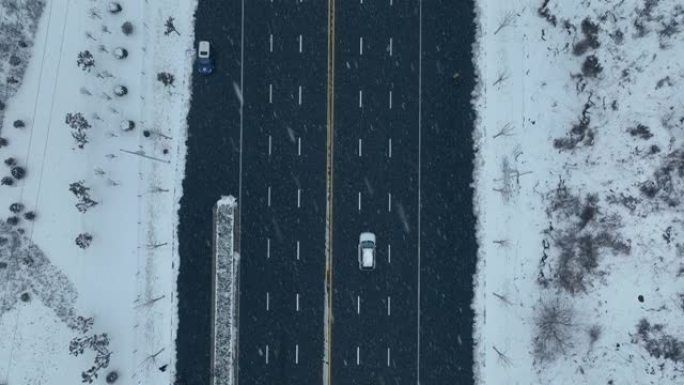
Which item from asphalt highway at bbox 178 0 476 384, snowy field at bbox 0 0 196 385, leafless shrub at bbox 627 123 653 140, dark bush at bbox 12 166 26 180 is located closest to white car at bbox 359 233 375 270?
asphalt highway at bbox 178 0 476 384

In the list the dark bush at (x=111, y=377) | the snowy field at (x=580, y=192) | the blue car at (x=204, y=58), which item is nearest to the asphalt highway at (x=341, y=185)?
the blue car at (x=204, y=58)

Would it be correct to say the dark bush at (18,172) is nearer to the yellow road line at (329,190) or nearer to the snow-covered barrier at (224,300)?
the snow-covered barrier at (224,300)

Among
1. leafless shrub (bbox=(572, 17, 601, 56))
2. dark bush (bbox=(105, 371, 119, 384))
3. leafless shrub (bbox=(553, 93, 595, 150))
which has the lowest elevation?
dark bush (bbox=(105, 371, 119, 384))

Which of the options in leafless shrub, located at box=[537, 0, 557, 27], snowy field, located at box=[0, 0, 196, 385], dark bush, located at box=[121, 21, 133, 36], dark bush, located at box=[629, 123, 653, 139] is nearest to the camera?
dark bush, located at box=[629, 123, 653, 139]

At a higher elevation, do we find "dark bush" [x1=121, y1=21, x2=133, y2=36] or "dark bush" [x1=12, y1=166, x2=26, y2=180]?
"dark bush" [x1=121, y1=21, x2=133, y2=36]

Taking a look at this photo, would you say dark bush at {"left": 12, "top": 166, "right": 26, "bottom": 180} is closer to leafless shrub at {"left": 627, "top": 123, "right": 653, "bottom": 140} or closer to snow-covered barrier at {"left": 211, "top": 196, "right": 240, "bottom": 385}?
snow-covered barrier at {"left": 211, "top": 196, "right": 240, "bottom": 385}

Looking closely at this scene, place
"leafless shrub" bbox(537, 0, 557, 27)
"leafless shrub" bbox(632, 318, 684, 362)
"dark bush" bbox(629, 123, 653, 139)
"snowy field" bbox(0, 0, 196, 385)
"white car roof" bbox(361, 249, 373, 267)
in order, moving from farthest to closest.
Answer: "leafless shrub" bbox(537, 0, 557, 27)
"white car roof" bbox(361, 249, 373, 267)
"snowy field" bbox(0, 0, 196, 385)
"dark bush" bbox(629, 123, 653, 139)
"leafless shrub" bbox(632, 318, 684, 362)

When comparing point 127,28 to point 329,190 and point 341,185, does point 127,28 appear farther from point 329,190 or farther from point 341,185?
point 341,185

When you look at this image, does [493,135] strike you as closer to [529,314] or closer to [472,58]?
[472,58]
